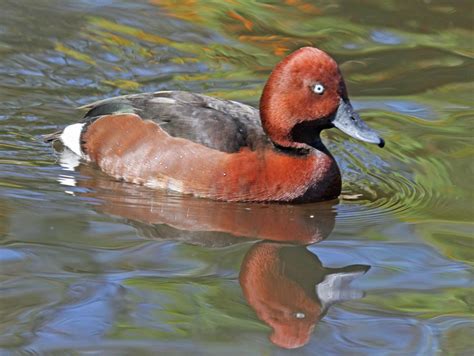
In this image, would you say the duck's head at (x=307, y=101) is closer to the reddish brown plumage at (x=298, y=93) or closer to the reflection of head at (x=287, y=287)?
the reddish brown plumage at (x=298, y=93)

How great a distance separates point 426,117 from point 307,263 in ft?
10.6

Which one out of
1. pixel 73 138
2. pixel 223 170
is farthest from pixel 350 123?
pixel 73 138

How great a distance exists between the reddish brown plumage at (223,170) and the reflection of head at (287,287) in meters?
0.86

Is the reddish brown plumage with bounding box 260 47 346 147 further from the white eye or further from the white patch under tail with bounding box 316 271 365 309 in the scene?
the white patch under tail with bounding box 316 271 365 309

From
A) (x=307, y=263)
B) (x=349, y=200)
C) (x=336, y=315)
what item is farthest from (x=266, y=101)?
(x=336, y=315)

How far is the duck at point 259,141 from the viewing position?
7.89 metres

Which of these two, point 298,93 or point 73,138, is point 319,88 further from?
point 73,138

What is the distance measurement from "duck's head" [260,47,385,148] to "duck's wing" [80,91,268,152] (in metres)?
0.18

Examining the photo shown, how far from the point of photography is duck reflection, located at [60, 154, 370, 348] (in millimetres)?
6129

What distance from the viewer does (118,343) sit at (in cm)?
556

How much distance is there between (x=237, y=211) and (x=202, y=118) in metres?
0.80

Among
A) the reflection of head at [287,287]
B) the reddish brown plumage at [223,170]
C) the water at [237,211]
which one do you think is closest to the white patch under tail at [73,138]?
the water at [237,211]

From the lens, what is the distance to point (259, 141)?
806cm

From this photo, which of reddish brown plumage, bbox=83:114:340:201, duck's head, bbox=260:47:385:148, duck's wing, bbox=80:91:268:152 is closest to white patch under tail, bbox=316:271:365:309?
reddish brown plumage, bbox=83:114:340:201
